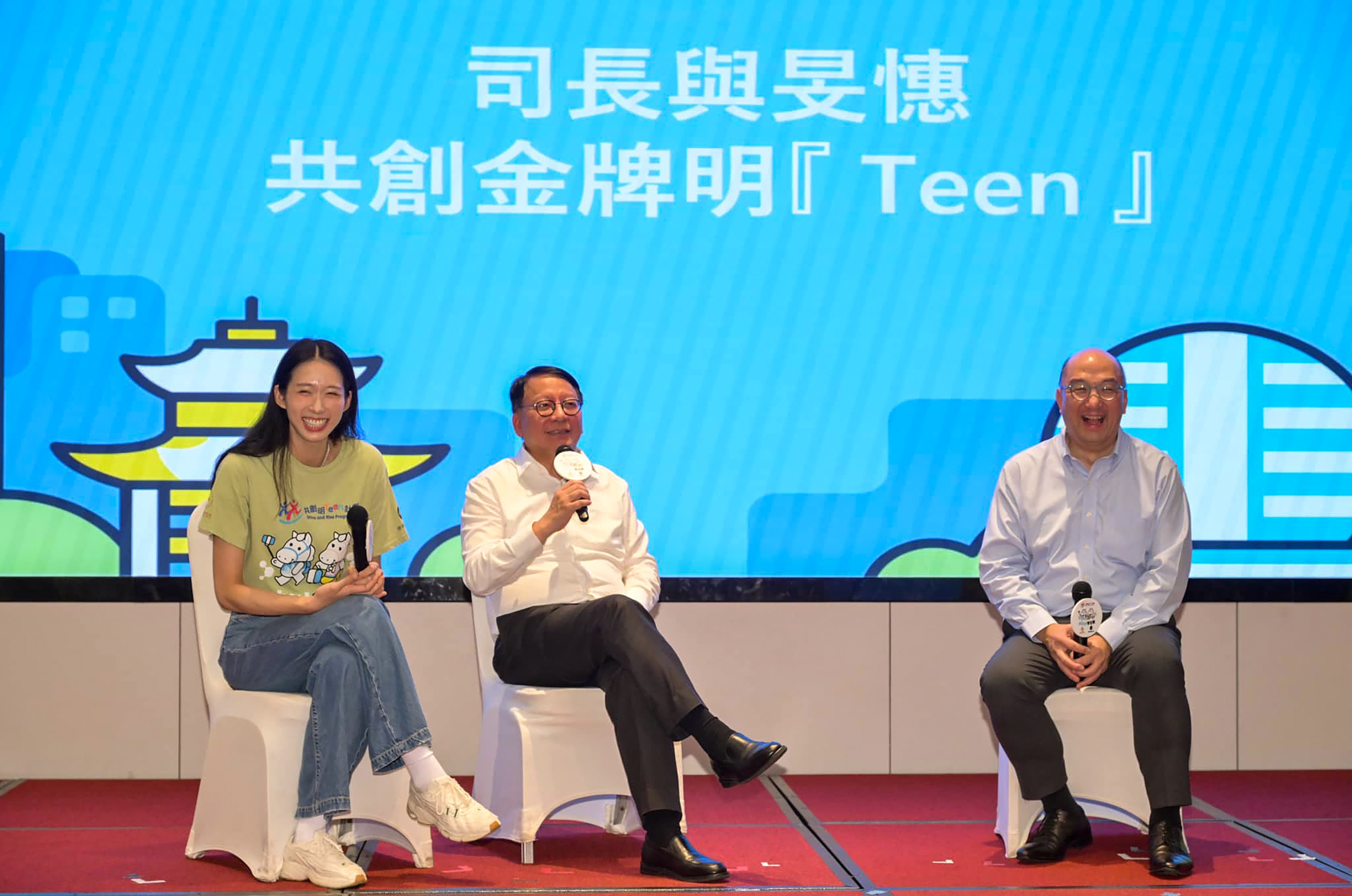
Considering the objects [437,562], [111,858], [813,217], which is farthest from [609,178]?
[111,858]

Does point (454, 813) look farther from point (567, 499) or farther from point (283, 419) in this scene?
point (283, 419)

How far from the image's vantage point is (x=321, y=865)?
2707 mm

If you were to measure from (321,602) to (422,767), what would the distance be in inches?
16.2

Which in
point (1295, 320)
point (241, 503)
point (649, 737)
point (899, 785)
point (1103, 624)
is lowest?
point (899, 785)

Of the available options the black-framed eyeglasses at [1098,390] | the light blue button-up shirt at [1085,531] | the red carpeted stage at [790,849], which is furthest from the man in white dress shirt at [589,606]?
the black-framed eyeglasses at [1098,390]

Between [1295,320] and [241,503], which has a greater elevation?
[1295,320]

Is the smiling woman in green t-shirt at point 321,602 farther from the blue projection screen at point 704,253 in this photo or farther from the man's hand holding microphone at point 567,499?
the blue projection screen at point 704,253

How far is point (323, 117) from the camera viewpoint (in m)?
4.08

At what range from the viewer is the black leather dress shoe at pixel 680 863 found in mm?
2768

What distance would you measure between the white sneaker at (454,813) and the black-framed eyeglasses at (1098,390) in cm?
170

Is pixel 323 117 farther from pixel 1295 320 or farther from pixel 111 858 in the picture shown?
pixel 1295 320

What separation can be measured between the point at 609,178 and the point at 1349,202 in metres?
2.36

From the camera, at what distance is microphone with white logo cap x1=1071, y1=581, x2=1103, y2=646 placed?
3043 mm

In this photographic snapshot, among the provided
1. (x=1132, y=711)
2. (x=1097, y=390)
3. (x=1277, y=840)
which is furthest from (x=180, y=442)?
(x=1277, y=840)
